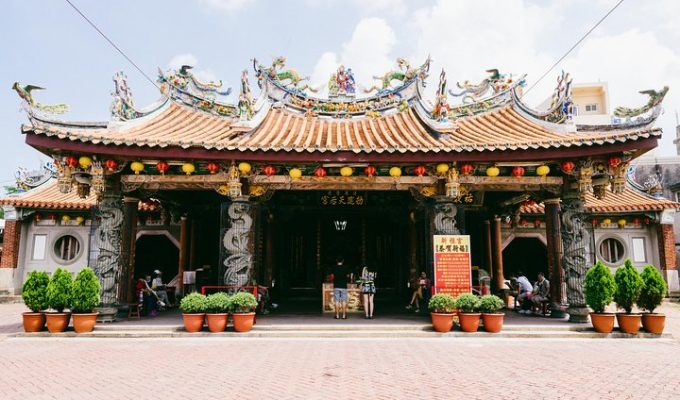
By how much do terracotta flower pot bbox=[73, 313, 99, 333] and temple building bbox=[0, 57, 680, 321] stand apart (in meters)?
0.82

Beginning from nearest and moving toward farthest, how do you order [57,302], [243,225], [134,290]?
1. [57,302]
2. [243,225]
3. [134,290]

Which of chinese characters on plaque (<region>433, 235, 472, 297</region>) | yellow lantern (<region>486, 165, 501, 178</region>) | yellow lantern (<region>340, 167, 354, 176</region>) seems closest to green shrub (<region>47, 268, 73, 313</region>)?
yellow lantern (<region>340, 167, 354, 176</region>)

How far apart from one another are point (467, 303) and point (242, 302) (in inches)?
176

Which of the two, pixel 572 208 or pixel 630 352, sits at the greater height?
pixel 572 208

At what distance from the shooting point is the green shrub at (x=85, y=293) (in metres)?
8.00

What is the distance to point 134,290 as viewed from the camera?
1056 centimetres

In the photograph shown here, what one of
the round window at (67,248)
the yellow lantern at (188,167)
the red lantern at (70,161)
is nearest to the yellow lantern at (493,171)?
the yellow lantern at (188,167)

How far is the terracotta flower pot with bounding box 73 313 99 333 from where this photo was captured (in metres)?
8.01

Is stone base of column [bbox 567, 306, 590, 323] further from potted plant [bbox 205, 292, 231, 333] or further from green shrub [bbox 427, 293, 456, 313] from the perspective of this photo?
potted plant [bbox 205, 292, 231, 333]

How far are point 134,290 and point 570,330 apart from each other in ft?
33.3

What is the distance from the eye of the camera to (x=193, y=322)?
818cm

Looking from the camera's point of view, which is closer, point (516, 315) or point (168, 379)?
point (168, 379)

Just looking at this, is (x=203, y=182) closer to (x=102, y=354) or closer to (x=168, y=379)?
(x=102, y=354)

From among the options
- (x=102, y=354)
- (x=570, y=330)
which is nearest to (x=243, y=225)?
(x=102, y=354)
